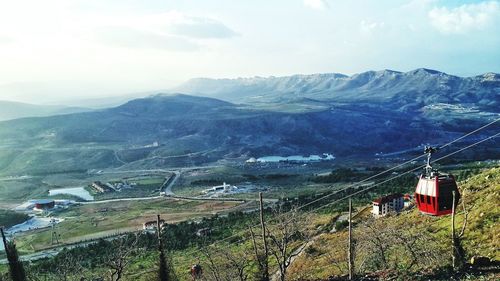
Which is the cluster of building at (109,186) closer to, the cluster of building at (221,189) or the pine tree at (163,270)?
the cluster of building at (221,189)

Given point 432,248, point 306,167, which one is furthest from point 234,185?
point 432,248

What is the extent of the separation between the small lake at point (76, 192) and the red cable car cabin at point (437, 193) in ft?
386

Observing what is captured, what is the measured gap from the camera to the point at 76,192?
13462 cm

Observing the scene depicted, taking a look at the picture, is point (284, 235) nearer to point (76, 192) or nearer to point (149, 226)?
point (149, 226)

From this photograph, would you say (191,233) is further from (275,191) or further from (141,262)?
(275,191)

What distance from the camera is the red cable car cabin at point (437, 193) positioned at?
16.2m

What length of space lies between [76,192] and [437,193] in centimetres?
13222

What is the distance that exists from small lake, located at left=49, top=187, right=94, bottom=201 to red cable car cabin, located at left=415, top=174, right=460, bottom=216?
386 feet

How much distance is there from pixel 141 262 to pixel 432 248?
39367mm

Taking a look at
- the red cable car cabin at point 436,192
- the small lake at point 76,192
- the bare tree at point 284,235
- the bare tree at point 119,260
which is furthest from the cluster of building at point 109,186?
the red cable car cabin at point 436,192

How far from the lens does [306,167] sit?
16775cm

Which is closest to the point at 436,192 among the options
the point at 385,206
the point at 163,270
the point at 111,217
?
the point at 163,270

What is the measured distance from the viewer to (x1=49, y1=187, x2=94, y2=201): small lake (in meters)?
128

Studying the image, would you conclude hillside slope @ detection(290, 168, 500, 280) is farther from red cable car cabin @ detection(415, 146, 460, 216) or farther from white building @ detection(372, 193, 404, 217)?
white building @ detection(372, 193, 404, 217)
